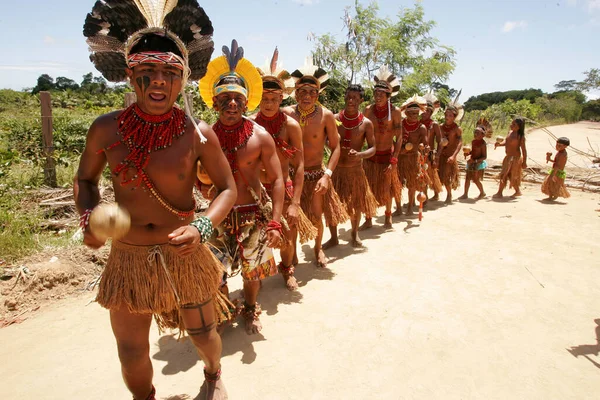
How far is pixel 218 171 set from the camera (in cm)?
196

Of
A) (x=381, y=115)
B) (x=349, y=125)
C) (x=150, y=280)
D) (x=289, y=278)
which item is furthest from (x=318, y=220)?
(x=150, y=280)

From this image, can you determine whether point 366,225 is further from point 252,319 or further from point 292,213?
point 252,319

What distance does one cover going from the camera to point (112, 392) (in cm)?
231

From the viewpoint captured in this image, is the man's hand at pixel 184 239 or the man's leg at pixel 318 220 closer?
the man's hand at pixel 184 239

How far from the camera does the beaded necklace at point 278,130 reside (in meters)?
3.41

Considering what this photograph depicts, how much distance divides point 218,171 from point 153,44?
68 cm

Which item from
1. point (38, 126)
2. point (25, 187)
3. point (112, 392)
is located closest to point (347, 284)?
point (112, 392)

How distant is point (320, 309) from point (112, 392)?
1681 mm

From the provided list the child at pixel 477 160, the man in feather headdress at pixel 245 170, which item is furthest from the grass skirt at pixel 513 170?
the man in feather headdress at pixel 245 170

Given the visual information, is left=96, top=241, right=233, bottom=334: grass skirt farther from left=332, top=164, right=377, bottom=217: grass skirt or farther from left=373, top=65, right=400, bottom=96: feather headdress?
left=373, top=65, right=400, bottom=96: feather headdress

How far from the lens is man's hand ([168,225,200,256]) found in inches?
64.6

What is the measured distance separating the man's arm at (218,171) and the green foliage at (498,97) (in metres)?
48.0

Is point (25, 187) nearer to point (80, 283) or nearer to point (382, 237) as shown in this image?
point (80, 283)

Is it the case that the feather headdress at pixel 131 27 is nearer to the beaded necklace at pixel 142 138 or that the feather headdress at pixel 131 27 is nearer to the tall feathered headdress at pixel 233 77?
the beaded necklace at pixel 142 138
